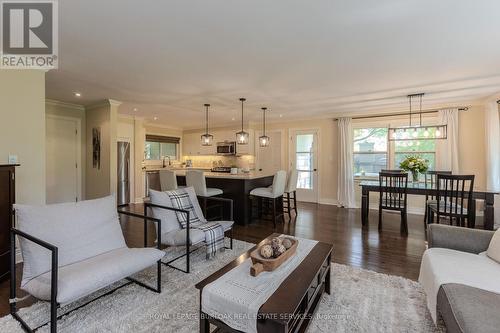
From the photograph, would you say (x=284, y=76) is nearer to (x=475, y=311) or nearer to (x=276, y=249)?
(x=276, y=249)

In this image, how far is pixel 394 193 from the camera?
415cm

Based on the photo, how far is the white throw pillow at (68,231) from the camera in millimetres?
1747

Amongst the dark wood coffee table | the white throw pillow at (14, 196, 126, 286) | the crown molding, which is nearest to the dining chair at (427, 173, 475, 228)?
the dark wood coffee table

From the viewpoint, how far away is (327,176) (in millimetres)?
6340

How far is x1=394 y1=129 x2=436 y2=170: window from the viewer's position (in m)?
5.19

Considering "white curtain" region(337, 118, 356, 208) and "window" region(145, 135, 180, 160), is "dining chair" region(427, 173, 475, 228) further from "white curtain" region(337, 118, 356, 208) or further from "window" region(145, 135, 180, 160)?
"window" region(145, 135, 180, 160)

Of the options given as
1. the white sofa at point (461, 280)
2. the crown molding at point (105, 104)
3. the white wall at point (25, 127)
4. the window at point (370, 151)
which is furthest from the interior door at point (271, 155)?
the white wall at point (25, 127)

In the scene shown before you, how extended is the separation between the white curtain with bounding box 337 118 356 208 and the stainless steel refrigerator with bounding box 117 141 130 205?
5471mm

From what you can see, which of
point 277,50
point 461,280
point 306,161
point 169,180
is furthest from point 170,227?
point 306,161

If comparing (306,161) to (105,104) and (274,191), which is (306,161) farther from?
(105,104)

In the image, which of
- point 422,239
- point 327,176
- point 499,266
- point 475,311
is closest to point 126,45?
point 475,311

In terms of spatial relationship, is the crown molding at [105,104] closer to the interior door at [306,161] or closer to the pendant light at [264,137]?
the pendant light at [264,137]

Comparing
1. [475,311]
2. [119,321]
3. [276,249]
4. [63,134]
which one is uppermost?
[63,134]

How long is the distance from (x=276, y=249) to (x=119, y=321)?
1.27 m
